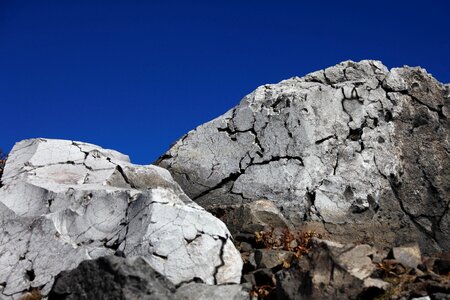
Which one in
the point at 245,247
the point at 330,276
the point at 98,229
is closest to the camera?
the point at 330,276

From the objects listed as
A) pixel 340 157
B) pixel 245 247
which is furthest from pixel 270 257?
pixel 340 157

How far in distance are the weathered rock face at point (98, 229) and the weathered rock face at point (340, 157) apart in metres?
1.47

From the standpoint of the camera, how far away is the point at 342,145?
31.4 ft

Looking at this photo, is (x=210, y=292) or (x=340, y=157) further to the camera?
(x=340, y=157)

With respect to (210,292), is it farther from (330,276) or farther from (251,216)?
(251,216)

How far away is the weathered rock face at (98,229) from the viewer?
6.64 metres

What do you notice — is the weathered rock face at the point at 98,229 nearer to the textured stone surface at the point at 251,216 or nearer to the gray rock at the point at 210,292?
the gray rock at the point at 210,292

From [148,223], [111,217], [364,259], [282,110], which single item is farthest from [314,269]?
[282,110]

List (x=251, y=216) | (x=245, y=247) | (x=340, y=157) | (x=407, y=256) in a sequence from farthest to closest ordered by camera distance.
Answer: (x=340, y=157) < (x=251, y=216) < (x=245, y=247) < (x=407, y=256)

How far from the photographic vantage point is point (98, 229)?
728cm

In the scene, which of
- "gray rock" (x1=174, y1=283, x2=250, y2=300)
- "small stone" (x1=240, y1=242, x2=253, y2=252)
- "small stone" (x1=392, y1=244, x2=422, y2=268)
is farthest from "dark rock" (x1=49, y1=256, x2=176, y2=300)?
"small stone" (x1=392, y1=244, x2=422, y2=268)

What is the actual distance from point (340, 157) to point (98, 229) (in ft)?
14.5

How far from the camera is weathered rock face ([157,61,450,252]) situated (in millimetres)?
9016

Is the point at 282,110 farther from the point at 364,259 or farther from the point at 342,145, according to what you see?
the point at 364,259
